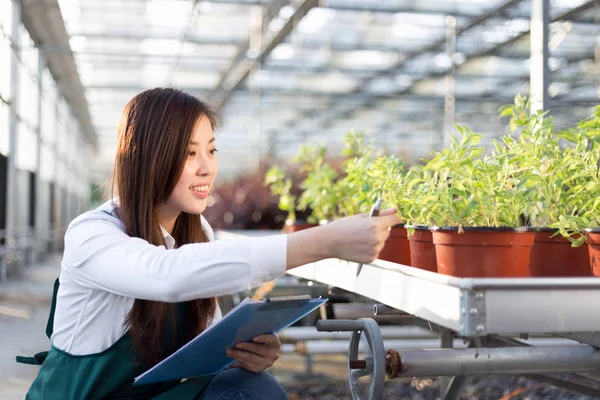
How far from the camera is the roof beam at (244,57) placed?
29.3 ft

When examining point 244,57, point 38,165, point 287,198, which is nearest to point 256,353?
point 287,198

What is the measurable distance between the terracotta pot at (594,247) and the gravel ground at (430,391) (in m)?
2.38

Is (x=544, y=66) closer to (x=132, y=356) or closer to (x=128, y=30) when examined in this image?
(x=132, y=356)

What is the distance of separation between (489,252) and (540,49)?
225cm

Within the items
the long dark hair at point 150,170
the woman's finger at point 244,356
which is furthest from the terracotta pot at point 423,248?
the long dark hair at point 150,170

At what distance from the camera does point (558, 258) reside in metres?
1.50

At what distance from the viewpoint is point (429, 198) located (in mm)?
1496

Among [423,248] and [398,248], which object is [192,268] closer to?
[423,248]

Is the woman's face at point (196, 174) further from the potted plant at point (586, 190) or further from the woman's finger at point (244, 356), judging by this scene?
the potted plant at point (586, 190)

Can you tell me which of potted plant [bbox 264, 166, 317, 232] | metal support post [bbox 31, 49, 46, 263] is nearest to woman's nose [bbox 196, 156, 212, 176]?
potted plant [bbox 264, 166, 317, 232]

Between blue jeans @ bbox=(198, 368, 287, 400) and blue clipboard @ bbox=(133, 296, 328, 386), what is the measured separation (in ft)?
0.14

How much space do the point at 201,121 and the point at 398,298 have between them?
56 cm

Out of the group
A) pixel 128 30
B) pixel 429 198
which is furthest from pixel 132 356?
pixel 128 30

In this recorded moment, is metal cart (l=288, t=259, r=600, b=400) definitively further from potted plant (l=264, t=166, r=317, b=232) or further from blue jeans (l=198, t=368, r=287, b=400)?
potted plant (l=264, t=166, r=317, b=232)
